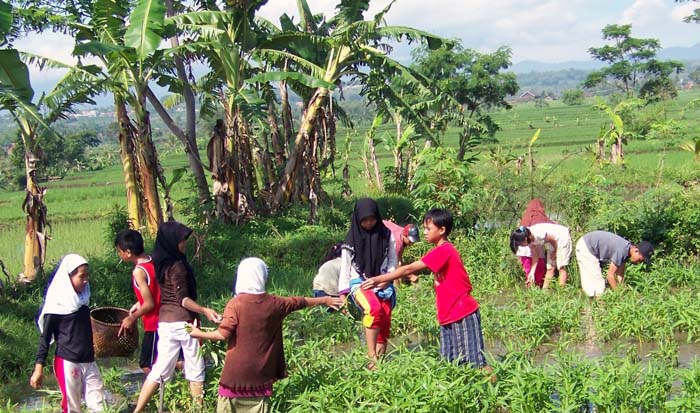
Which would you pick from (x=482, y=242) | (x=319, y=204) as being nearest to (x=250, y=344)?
(x=482, y=242)

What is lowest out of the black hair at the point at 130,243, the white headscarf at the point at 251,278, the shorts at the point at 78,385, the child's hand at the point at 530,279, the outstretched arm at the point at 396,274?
the child's hand at the point at 530,279

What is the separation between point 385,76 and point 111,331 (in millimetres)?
7165

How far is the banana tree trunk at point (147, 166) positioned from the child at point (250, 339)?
233 inches

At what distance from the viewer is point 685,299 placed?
652 centimetres

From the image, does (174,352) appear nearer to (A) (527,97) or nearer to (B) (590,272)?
(B) (590,272)

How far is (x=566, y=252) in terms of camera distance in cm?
777

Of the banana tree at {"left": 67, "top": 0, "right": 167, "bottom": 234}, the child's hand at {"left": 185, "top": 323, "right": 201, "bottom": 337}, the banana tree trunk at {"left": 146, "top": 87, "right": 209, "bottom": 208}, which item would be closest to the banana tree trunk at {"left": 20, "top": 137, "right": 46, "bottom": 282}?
the banana tree at {"left": 67, "top": 0, "right": 167, "bottom": 234}

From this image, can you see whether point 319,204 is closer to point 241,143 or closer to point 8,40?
point 241,143

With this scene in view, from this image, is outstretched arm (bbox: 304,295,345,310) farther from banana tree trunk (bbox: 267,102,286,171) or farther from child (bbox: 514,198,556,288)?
banana tree trunk (bbox: 267,102,286,171)

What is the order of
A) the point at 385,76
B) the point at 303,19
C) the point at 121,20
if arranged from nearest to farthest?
the point at 121,20 → the point at 385,76 → the point at 303,19

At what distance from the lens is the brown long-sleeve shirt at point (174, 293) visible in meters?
4.82

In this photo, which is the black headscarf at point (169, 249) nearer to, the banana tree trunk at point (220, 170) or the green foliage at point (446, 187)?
the green foliage at point (446, 187)

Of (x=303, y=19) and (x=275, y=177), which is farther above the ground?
(x=303, y=19)

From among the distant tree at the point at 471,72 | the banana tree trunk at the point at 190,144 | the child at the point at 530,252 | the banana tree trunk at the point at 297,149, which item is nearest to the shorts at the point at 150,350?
the child at the point at 530,252
